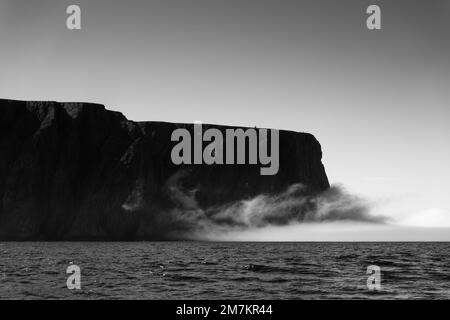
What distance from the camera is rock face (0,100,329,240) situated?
166125mm

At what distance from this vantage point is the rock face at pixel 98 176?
545 feet

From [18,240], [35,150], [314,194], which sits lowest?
[18,240]

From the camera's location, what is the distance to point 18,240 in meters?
157

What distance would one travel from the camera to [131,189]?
17588cm

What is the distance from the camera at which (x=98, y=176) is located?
595 ft

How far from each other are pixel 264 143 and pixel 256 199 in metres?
18.3

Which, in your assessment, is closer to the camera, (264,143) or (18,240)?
(18,240)
